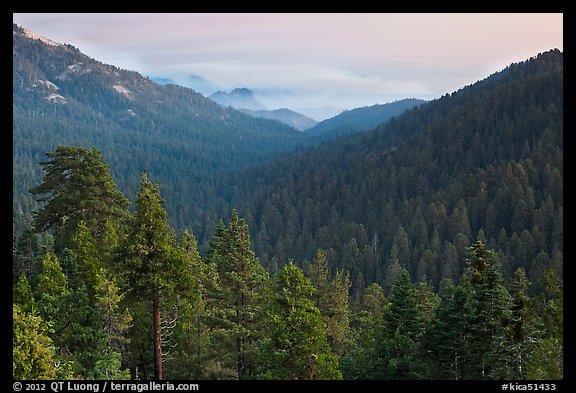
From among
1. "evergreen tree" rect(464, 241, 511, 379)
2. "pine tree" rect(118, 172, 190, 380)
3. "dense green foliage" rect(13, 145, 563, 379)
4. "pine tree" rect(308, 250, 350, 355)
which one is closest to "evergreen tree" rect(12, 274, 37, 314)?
"dense green foliage" rect(13, 145, 563, 379)

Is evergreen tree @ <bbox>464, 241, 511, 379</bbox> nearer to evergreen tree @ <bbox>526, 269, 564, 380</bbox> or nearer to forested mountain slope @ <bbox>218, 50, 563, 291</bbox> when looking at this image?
evergreen tree @ <bbox>526, 269, 564, 380</bbox>

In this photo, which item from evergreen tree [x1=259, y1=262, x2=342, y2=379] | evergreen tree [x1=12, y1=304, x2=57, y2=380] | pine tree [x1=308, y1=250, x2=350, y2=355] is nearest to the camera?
evergreen tree [x1=12, y1=304, x2=57, y2=380]

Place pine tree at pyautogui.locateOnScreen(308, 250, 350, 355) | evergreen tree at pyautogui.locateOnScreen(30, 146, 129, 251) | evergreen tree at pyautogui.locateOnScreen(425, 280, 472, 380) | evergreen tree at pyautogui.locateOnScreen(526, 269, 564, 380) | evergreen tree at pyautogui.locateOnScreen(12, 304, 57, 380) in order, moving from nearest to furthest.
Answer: evergreen tree at pyautogui.locateOnScreen(12, 304, 57, 380) → evergreen tree at pyautogui.locateOnScreen(526, 269, 564, 380) → evergreen tree at pyautogui.locateOnScreen(425, 280, 472, 380) → evergreen tree at pyautogui.locateOnScreen(30, 146, 129, 251) → pine tree at pyautogui.locateOnScreen(308, 250, 350, 355)

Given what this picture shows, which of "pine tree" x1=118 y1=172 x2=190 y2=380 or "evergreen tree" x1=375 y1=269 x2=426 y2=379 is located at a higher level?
"pine tree" x1=118 y1=172 x2=190 y2=380

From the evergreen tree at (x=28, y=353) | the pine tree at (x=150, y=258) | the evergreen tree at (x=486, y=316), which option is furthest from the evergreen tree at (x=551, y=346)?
the evergreen tree at (x=28, y=353)

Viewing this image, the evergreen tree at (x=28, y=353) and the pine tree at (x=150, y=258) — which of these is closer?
the evergreen tree at (x=28, y=353)

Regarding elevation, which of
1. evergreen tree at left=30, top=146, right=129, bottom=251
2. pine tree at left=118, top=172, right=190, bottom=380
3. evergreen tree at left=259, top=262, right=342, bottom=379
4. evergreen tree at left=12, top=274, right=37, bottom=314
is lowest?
evergreen tree at left=259, top=262, right=342, bottom=379

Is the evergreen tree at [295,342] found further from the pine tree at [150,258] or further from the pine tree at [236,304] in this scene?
the pine tree at [150,258]

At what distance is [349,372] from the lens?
103 ft

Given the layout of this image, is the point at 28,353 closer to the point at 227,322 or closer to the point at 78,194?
the point at 227,322

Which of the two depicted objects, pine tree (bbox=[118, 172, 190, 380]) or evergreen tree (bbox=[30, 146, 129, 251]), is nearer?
pine tree (bbox=[118, 172, 190, 380])
